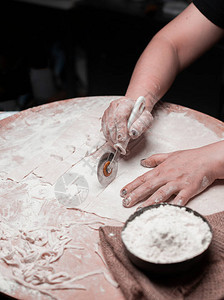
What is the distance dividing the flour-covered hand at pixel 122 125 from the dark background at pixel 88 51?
1.38 m

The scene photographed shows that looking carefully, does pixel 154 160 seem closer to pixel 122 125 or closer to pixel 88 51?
pixel 122 125

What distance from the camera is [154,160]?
1.31m

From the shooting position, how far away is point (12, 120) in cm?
160

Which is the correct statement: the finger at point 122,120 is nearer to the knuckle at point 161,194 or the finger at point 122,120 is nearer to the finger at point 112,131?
the finger at point 112,131

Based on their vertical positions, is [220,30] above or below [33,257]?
above

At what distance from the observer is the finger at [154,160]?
1.30 metres

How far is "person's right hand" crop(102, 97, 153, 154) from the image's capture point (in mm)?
1311

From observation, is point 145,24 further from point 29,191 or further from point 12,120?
point 29,191

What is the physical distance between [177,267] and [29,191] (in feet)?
2.00

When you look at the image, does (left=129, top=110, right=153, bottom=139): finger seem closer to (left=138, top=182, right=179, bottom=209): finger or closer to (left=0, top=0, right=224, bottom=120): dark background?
(left=138, top=182, right=179, bottom=209): finger

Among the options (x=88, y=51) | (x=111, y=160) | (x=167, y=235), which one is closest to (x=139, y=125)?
(x=111, y=160)

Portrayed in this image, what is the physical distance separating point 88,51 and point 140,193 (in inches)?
102

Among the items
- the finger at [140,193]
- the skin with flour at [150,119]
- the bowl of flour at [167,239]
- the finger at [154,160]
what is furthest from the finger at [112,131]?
the bowl of flour at [167,239]

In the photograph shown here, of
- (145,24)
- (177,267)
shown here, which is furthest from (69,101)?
(145,24)
